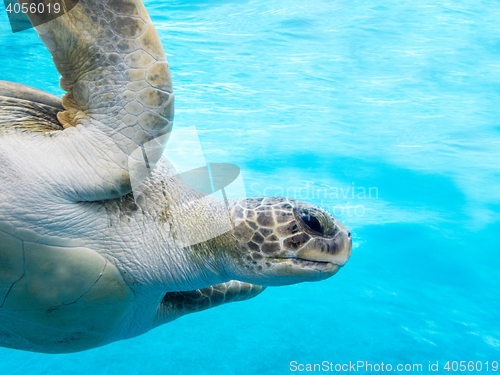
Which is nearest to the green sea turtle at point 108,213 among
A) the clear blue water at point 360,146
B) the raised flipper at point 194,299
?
the raised flipper at point 194,299

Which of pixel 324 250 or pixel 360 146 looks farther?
pixel 360 146

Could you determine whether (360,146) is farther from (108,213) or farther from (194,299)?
(108,213)

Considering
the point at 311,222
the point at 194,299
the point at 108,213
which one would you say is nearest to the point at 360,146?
the point at 194,299

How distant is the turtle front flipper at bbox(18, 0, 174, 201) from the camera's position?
1229 millimetres

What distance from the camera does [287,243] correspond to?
5.18 feet

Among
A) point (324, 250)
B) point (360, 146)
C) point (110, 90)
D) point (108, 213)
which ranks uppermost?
point (110, 90)

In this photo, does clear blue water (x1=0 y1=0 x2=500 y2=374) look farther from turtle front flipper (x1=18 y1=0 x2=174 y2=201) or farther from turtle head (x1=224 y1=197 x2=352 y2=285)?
turtle front flipper (x1=18 y1=0 x2=174 y2=201)

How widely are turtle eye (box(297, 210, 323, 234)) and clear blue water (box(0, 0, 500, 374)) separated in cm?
391

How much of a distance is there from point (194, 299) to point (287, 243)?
3.37 feet

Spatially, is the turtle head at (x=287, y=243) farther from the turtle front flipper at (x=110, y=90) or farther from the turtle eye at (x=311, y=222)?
the turtle front flipper at (x=110, y=90)

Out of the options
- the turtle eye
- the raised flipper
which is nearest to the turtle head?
the turtle eye

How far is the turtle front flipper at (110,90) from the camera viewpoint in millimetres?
1229

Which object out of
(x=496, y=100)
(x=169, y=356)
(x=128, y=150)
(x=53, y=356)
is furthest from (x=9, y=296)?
(x=496, y=100)

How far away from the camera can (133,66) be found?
4.20 feet
